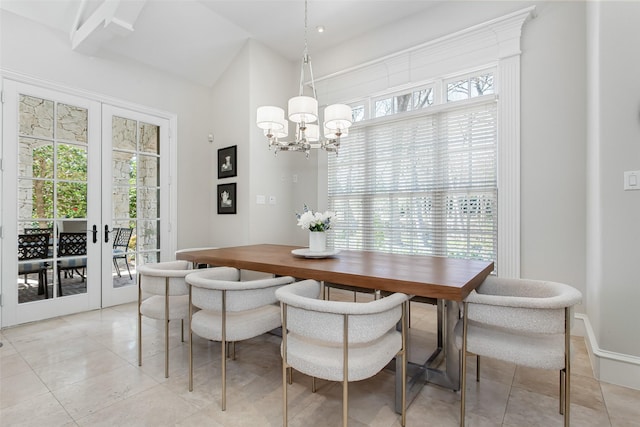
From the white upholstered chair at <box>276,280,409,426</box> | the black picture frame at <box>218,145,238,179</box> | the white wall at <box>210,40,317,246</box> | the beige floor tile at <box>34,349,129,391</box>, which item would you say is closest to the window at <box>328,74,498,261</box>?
the white wall at <box>210,40,317,246</box>

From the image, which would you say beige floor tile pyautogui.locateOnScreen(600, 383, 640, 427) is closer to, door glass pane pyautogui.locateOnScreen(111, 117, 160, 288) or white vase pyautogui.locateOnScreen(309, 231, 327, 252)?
white vase pyautogui.locateOnScreen(309, 231, 327, 252)

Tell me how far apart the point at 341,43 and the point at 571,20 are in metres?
2.52

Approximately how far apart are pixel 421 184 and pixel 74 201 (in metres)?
3.88

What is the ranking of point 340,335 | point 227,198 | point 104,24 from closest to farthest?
point 340,335, point 104,24, point 227,198

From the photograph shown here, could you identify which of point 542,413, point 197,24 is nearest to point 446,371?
point 542,413

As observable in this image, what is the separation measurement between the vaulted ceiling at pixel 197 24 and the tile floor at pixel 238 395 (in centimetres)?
305

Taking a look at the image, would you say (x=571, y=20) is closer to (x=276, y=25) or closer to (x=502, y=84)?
(x=502, y=84)

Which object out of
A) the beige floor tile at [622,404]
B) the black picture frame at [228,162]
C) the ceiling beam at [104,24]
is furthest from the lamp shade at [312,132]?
the beige floor tile at [622,404]

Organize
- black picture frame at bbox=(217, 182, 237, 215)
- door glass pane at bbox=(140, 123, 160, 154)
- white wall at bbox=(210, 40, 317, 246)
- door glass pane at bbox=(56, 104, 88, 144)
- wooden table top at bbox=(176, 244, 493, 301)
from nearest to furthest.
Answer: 1. wooden table top at bbox=(176, 244, 493, 301)
2. door glass pane at bbox=(56, 104, 88, 144)
3. door glass pane at bbox=(140, 123, 160, 154)
4. white wall at bbox=(210, 40, 317, 246)
5. black picture frame at bbox=(217, 182, 237, 215)

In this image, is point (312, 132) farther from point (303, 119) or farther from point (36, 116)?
point (36, 116)

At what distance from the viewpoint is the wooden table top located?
1500mm

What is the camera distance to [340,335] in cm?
130

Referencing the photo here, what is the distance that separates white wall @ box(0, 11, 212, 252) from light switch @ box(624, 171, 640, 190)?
444 cm

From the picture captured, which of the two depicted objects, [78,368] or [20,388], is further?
[78,368]
